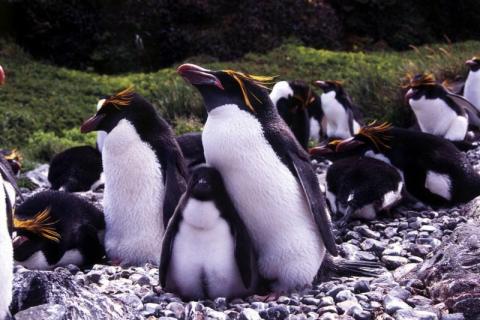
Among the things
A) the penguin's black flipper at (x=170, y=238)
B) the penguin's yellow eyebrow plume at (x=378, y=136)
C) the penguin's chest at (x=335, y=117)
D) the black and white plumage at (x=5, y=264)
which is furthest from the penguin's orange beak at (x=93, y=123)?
the penguin's chest at (x=335, y=117)

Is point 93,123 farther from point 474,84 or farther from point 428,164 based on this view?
point 474,84

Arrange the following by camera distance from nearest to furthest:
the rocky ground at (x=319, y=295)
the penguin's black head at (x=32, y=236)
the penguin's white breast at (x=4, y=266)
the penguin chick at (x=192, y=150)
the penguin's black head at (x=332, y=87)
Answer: the penguin's white breast at (x=4, y=266) < the rocky ground at (x=319, y=295) < the penguin's black head at (x=32, y=236) < the penguin chick at (x=192, y=150) < the penguin's black head at (x=332, y=87)

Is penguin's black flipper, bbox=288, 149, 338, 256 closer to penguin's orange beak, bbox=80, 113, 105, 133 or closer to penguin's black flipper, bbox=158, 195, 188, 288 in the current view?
penguin's black flipper, bbox=158, 195, 188, 288

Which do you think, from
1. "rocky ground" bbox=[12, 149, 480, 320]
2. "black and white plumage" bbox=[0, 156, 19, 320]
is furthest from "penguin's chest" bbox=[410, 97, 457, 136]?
"black and white plumage" bbox=[0, 156, 19, 320]

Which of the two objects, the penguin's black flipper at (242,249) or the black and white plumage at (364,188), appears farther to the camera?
the black and white plumage at (364,188)

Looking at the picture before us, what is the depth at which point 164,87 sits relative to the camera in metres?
11.4

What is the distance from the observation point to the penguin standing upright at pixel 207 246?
3422mm

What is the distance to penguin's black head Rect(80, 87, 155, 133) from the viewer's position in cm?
466

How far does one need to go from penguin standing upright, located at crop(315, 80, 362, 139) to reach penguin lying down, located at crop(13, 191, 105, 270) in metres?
4.04

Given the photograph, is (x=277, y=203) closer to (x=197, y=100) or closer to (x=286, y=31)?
(x=197, y=100)

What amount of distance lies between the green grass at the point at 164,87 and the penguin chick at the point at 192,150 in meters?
2.86

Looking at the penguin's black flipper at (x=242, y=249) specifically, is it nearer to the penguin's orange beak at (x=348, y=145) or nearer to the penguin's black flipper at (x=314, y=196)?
the penguin's black flipper at (x=314, y=196)

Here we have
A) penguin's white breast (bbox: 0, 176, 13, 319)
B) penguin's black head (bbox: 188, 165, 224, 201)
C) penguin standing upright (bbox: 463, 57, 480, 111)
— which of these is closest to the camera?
penguin's white breast (bbox: 0, 176, 13, 319)

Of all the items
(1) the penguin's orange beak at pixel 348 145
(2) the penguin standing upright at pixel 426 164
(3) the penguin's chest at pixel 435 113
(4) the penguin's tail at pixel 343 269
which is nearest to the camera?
(4) the penguin's tail at pixel 343 269
